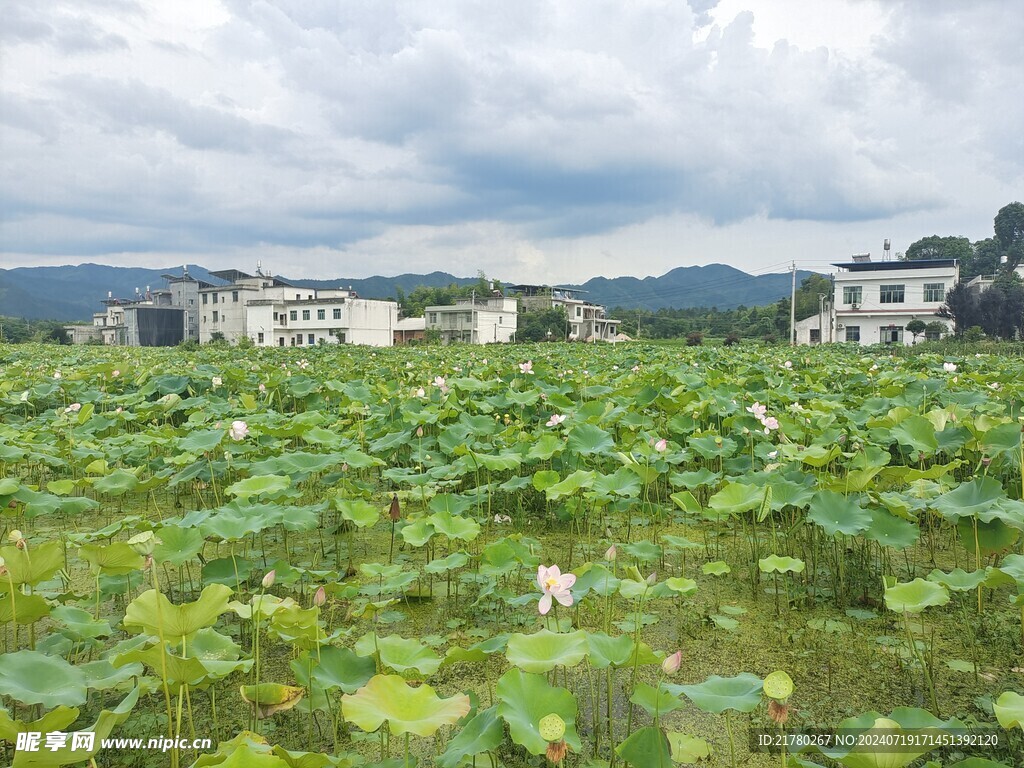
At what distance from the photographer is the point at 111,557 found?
170 cm

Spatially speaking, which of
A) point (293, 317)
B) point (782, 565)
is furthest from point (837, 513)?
point (293, 317)

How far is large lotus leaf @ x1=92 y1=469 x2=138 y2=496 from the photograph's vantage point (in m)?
2.61

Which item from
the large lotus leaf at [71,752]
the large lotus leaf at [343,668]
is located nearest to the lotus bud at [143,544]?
the large lotus leaf at [71,752]

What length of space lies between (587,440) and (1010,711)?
223 centimetres

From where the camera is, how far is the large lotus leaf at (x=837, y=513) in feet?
6.91

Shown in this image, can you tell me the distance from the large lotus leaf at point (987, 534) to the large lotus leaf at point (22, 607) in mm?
2510

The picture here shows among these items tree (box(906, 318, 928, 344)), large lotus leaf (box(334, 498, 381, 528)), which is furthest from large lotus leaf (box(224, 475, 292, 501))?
tree (box(906, 318, 928, 344))

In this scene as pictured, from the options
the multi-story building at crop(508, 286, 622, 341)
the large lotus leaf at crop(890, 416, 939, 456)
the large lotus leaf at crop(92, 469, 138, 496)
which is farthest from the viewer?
the multi-story building at crop(508, 286, 622, 341)

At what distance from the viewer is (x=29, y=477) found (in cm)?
397

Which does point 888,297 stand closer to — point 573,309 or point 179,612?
point 573,309

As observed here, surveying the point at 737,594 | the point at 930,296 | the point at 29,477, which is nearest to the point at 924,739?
the point at 737,594

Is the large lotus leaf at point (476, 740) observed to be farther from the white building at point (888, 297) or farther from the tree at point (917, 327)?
the white building at point (888, 297)

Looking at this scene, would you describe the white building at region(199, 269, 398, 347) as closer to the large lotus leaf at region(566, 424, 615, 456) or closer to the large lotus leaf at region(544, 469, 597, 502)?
the large lotus leaf at region(566, 424, 615, 456)

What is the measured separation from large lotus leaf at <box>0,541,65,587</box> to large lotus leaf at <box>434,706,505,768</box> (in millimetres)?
1081
